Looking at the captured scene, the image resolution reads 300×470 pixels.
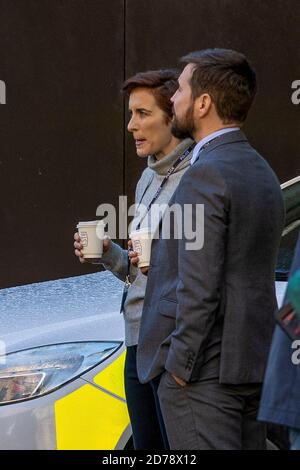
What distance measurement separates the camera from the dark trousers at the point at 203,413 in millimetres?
2596

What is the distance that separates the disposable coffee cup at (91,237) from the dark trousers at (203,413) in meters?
0.61

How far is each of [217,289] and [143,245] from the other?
0.33 metres

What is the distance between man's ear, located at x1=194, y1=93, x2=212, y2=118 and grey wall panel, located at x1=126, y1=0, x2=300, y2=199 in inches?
189

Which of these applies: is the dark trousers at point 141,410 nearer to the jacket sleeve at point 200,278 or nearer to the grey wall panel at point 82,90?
the jacket sleeve at point 200,278

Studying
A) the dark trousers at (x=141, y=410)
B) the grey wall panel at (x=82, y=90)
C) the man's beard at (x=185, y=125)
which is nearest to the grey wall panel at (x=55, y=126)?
the grey wall panel at (x=82, y=90)

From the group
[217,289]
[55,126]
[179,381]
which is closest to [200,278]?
[217,289]

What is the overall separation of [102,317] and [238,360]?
3.21 ft

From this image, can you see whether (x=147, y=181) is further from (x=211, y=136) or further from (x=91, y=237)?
(x=211, y=136)

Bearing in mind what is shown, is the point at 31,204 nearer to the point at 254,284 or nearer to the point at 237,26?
the point at 237,26

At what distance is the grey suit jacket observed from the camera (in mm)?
2572

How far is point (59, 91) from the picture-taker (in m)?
7.29

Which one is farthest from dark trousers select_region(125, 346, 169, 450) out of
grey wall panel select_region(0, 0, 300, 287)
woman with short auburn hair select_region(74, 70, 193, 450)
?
grey wall panel select_region(0, 0, 300, 287)

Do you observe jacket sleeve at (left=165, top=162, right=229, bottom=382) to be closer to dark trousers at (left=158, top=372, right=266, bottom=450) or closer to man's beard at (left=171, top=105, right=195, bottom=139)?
dark trousers at (left=158, top=372, right=266, bottom=450)

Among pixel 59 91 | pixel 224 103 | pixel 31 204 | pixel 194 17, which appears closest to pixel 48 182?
pixel 31 204
